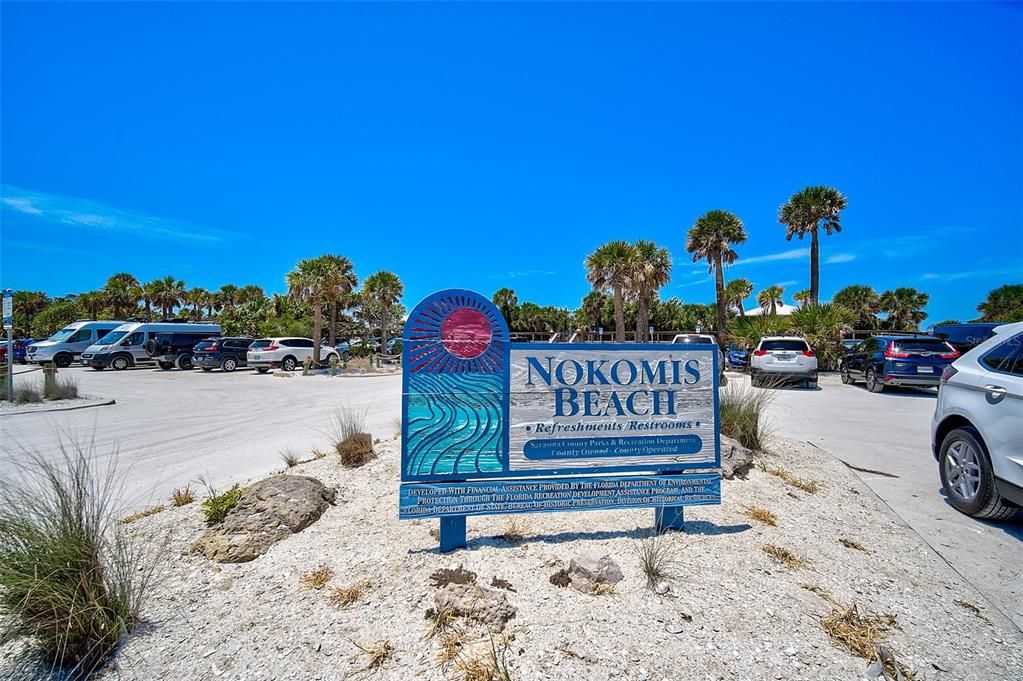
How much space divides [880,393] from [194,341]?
3068 centimetres

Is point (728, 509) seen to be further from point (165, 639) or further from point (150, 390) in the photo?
point (150, 390)

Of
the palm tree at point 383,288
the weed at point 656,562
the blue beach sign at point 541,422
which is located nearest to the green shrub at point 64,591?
the blue beach sign at point 541,422

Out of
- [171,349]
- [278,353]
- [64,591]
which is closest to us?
[64,591]

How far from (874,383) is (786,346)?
2443mm

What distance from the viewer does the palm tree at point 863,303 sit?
37281 mm

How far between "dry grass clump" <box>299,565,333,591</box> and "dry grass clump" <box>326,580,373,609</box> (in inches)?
4.7

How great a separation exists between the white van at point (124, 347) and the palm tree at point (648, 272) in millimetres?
26478

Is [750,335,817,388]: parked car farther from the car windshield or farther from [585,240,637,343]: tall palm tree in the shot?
[585,240,637,343]: tall palm tree

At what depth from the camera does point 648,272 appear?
3019 cm

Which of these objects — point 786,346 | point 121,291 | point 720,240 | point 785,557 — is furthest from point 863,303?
point 121,291

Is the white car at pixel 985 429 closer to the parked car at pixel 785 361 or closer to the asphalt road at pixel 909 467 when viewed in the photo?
the asphalt road at pixel 909 467

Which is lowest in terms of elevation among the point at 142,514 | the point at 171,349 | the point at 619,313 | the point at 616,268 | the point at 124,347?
the point at 142,514

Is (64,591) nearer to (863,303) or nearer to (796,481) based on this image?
(796,481)

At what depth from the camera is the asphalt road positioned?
3480 millimetres
